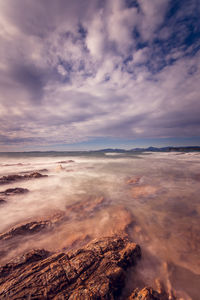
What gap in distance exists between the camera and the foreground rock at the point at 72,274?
7.93 ft

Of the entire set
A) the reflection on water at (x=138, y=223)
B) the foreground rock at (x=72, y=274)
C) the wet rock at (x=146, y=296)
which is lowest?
the reflection on water at (x=138, y=223)

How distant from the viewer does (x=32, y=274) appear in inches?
110

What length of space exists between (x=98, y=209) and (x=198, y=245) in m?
4.82

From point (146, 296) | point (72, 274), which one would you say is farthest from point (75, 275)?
point (146, 296)

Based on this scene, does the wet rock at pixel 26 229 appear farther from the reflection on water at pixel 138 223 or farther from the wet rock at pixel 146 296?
the wet rock at pixel 146 296

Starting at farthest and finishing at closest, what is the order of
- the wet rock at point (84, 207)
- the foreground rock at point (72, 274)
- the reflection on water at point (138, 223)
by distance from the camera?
the wet rock at point (84, 207), the reflection on water at point (138, 223), the foreground rock at point (72, 274)

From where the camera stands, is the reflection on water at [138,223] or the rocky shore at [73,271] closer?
the rocky shore at [73,271]

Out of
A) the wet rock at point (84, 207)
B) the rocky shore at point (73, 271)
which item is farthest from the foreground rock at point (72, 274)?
the wet rock at point (84, 207)

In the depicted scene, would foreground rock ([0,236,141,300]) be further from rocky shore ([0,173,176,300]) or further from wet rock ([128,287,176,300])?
wet rock ([128,287,176,300])

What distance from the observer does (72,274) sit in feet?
9.09

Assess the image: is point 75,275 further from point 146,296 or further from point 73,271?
point 146,296

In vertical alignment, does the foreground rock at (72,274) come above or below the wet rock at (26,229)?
above

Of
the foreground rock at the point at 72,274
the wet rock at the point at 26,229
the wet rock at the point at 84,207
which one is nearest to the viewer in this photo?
the foreground rock at the point at 72,274

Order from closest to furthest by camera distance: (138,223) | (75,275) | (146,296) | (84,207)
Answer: (146,296)
(75,275)
(138,223)
(84,207)
